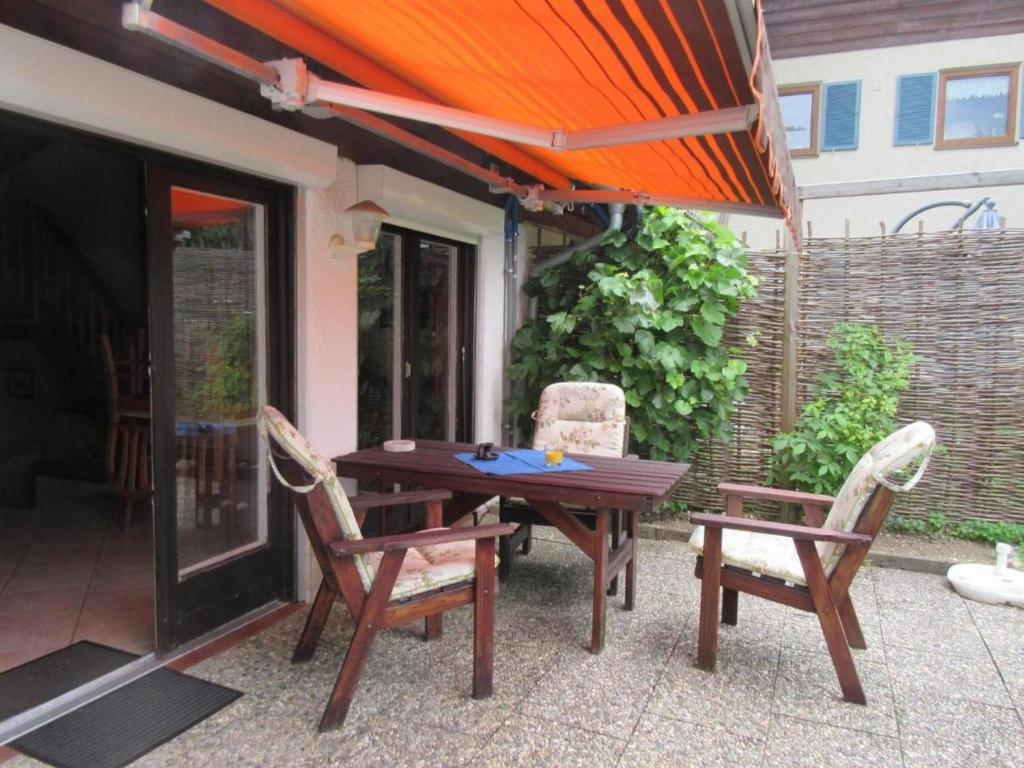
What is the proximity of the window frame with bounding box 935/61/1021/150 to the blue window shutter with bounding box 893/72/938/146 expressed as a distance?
3.0 inches

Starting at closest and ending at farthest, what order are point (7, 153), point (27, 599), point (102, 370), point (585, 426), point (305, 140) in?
point (305, 140) < point (27, 599) < point (585, 426) < point (7, 153) < point (102, 370)

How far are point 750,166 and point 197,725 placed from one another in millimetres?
3313

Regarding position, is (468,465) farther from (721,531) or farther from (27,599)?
(27,599)

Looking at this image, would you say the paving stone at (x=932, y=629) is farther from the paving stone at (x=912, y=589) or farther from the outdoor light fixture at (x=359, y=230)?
the outdoor light fixture at (x=359, y=230)

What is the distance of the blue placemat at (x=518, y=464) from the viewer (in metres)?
3.57

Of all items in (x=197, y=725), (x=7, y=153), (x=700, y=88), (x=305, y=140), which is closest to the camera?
(x=700, y=88)

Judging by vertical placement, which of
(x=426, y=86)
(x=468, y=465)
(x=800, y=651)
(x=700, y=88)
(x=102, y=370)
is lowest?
(x=800, y=651)

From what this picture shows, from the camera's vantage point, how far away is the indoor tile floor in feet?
11.1

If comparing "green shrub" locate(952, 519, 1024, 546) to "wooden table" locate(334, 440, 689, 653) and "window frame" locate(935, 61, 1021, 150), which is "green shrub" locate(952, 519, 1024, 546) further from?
"window frame" locate(935, 61, 1021, 150)

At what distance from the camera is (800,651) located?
3438 millimetres

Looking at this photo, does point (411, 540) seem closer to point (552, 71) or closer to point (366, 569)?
point (366, 569)

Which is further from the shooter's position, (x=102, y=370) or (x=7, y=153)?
(x=102, y=370)

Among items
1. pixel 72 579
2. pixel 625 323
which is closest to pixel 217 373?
pixel 72 579

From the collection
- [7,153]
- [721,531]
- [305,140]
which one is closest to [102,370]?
[7,153]
